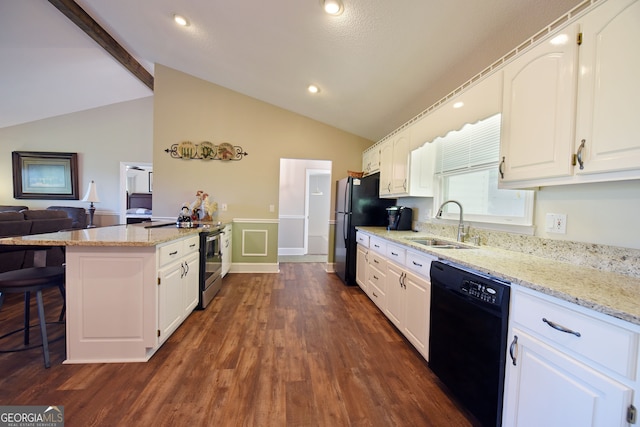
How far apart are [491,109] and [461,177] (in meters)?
0.97

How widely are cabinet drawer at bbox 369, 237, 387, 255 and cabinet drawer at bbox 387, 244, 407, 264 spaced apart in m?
0.11

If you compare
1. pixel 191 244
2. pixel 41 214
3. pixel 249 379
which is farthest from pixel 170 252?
pixel 41 214

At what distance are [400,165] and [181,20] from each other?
119 inches

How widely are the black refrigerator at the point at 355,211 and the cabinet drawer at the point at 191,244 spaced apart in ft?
6.57

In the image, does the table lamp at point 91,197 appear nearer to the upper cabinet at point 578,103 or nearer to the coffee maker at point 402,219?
the coffee maker at point 402,219

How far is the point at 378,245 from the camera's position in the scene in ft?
9.30

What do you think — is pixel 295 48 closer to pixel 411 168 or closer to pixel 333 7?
pixel 333 7

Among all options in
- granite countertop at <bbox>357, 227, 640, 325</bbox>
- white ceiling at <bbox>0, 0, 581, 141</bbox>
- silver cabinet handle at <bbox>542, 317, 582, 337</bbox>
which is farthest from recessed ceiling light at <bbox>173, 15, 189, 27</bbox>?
silver cabinet handle at <bbox>542, 317, 582, 337</bbox>

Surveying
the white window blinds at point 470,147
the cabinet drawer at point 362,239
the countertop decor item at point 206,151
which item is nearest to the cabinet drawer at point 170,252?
the cabinet drawer at point 362,239

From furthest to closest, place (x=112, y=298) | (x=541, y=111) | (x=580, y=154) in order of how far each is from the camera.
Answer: (x=112, y=298) < (x=541, y=111) < (x=580, y=154)

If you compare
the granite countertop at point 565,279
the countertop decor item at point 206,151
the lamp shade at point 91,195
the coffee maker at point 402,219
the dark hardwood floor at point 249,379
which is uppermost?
the countertop decor item at point 206,151

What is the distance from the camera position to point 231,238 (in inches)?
170

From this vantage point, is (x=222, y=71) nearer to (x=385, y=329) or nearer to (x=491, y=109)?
(x=491, y=109)

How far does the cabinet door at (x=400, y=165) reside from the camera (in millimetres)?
2848
